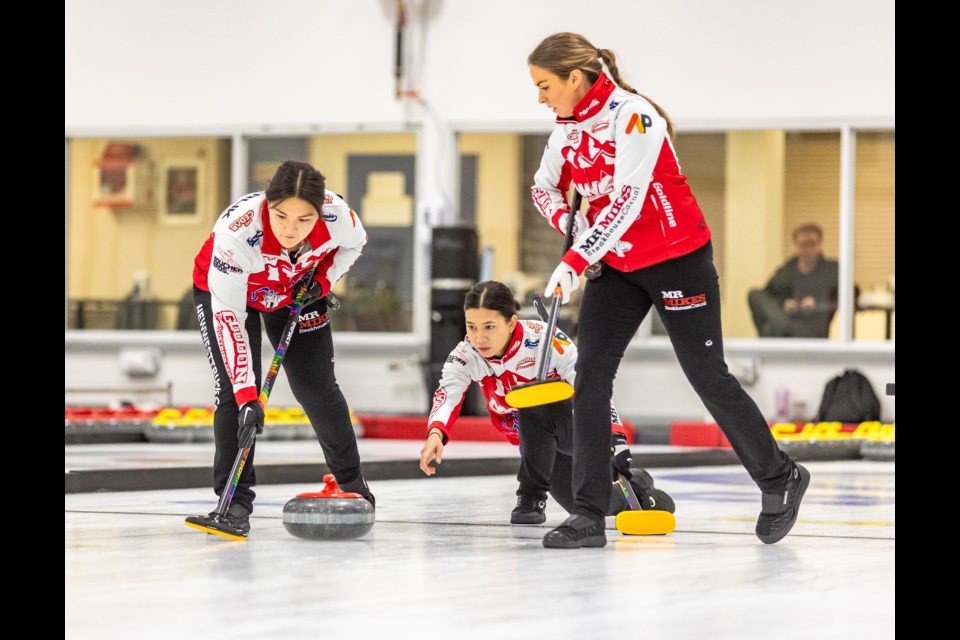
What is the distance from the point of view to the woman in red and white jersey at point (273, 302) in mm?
3840

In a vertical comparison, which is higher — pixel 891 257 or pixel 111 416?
pixel 891 257

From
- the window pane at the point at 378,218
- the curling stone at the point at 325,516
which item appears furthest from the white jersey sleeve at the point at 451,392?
the window pane at the point at 378,218

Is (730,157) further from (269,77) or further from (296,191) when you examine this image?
(296,191)

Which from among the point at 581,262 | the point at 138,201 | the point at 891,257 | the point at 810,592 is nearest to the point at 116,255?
the point at 138,201

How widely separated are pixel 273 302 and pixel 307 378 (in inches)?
10.4

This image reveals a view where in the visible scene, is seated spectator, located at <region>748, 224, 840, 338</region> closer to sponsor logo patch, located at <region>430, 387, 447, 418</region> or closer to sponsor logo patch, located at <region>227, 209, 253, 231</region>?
sponsor logo patch, located at <region>430, 387, 447, 418</region>

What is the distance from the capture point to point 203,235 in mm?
11828

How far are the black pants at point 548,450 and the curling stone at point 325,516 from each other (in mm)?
834

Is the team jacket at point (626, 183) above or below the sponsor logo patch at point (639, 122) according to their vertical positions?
below

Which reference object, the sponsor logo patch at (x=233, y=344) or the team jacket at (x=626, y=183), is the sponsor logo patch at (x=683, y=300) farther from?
the sponsor logo patch at (x=233, y=344)

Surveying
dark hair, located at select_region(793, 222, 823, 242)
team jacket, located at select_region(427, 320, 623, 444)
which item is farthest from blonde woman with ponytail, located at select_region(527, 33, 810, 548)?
dark hair, located at select_region(793, 222, 823, 242)

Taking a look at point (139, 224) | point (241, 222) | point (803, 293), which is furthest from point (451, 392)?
point (139, 224)

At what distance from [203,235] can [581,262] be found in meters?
8.65

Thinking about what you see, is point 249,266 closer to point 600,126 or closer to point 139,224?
point 600,126
